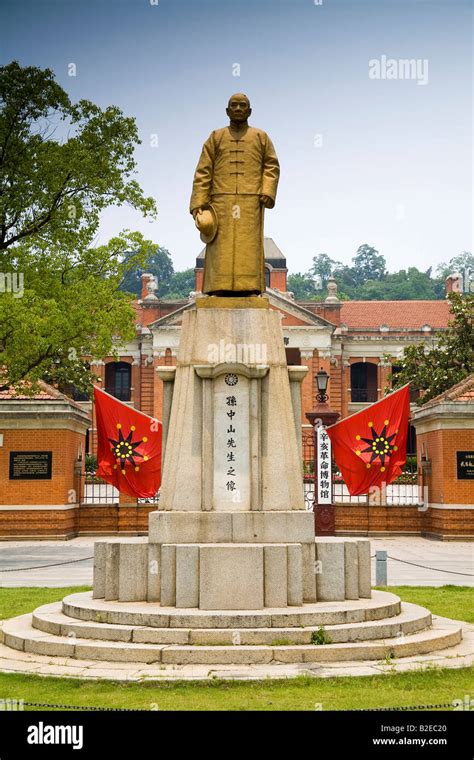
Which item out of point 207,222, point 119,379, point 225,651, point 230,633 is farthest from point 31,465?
point 119,379

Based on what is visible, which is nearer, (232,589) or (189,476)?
(232,589)

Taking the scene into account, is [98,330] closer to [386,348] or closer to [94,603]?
[94,603]

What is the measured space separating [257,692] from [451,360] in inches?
1110

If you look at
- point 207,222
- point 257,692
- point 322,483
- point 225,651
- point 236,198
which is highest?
point 236,198

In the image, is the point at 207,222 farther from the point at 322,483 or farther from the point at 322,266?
the point at 322,266

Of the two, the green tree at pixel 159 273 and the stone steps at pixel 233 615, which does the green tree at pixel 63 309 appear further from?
the green tree at pixel 159 273

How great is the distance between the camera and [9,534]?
2122 centimetres

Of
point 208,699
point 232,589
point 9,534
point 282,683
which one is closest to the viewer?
point 208,699

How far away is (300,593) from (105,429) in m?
12.0

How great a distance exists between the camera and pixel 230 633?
754cm

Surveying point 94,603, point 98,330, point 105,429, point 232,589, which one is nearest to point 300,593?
point 232,589

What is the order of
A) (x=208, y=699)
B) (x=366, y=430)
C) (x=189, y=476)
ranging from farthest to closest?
1. (x=366, y=430)
2. (x=189, y=476)
3. (x=208, y=699)

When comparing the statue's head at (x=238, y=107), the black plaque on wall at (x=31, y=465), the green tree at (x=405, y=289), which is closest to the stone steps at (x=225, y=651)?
the statue's head at (x=238, y=107)

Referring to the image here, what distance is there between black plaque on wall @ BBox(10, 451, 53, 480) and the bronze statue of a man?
12.8 m
